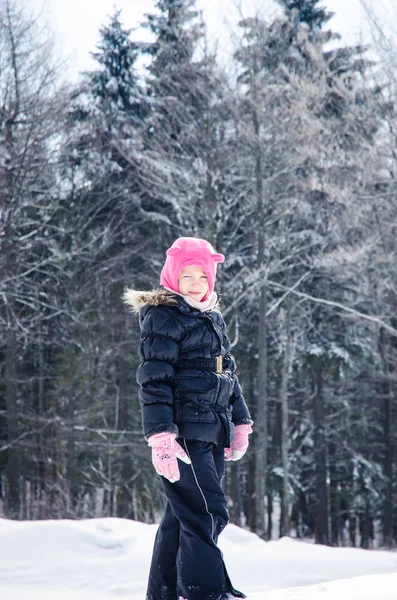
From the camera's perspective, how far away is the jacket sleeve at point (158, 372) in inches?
117

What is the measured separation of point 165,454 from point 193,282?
34.3 inches

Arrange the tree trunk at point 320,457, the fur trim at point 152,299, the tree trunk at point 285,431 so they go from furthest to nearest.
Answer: the tree trunk at point 320,457 < the tree trunk at point 285,431 < the fur trim at point 152,299

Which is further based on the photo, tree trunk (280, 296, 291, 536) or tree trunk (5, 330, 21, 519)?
tree trunk (5, 330, 21, 519)

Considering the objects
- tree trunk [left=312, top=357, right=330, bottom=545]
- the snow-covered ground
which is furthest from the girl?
tree trunk [left=312, top=357, right=330, bottom=545]

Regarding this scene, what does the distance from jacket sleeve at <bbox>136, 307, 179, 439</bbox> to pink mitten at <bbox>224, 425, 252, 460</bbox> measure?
0.52 metres

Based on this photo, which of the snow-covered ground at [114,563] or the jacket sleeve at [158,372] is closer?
the jacket sleeve at [158,372]

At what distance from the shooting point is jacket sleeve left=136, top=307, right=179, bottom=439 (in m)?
2.96

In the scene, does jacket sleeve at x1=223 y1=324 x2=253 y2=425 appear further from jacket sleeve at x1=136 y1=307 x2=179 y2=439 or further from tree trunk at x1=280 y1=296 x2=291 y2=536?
tree trunk at x1=280 y1=296 x2=291 y2=536

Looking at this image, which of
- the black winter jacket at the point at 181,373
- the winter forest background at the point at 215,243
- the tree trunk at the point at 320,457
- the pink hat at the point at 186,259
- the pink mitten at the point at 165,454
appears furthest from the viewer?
the tree trunk at the point at 320,457

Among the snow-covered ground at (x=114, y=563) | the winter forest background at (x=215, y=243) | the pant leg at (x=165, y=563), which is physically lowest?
the snow-covered ground at (x=114, y=563)

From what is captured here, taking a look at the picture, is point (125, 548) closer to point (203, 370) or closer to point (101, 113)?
point (203, 370)

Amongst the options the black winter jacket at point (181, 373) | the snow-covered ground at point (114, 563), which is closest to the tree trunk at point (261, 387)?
the snow-covered ground at point (114, 563)

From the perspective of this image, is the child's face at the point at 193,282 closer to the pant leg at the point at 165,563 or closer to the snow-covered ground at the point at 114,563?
the pant leg at the point at 165,563

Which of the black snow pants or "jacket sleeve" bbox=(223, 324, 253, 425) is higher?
"jacket sleeve" bbox=(223, 324, 253, 425)
